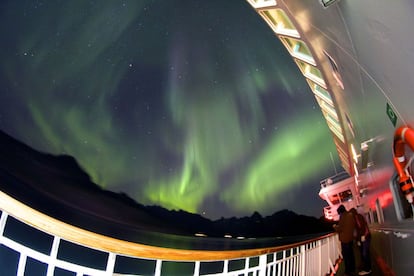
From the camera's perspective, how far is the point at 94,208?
1.60 metres

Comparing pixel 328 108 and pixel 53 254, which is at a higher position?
pixel 328 108

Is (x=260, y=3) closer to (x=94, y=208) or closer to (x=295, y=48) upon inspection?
(x=295, y=48)

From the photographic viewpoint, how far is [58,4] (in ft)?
6.76

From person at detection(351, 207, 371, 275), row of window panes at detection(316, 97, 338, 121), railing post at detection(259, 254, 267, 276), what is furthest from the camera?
row of window panes at detection(316, 97, 338, 121)

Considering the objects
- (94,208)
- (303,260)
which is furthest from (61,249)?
(303,260)

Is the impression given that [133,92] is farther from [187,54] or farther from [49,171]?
[49,171]

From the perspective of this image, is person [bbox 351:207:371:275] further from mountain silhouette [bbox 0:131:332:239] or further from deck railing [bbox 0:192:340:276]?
deck railing [bbox 0:192:340:276]

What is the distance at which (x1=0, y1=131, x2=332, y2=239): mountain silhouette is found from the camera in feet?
2.80

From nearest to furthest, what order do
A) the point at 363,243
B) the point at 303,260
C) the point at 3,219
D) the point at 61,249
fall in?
the point at 3,219 → the point at 61,249 → the point at 303,260 → the point at 363,243

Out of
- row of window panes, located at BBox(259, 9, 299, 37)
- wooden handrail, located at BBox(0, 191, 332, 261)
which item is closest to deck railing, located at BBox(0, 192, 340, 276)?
wooden handrail, located at BBox(0, 191, 332, 261)

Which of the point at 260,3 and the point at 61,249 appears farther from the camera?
the point at 260,3

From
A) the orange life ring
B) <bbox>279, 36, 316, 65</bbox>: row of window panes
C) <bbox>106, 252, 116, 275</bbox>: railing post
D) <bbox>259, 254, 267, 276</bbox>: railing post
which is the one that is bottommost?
<bbox>259, 254, 267, 276</bbox>: railing post

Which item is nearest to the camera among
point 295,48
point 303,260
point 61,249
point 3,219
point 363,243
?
point 3,219

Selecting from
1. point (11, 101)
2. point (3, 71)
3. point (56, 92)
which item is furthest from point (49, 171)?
point (56, 92)
